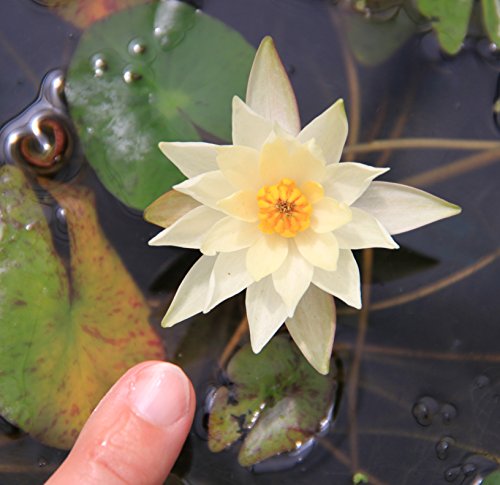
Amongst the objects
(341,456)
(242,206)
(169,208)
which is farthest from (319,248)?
(341,456)

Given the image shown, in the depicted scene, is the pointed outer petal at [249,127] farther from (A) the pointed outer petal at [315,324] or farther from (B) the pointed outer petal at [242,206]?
(A) the pointed outer petal at [315,324]

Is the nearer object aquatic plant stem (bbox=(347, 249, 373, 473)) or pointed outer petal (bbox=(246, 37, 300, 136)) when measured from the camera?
pointed outer petal (bbox=(246, 37, 300, 136))

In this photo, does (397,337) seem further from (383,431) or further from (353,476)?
(353,476)

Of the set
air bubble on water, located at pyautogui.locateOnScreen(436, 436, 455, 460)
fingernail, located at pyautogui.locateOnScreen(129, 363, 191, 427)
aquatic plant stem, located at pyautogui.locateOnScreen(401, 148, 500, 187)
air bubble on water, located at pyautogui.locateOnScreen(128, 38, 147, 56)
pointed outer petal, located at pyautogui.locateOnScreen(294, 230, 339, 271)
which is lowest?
air bubble on water, located at pyautogui.locateOnScreen(436, 436, 455, 460)

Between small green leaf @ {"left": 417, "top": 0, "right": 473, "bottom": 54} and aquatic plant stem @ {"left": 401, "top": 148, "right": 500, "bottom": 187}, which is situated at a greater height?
small green leaf @ {"left": 417, "top": 0, "right": 473, "bottom": 54}

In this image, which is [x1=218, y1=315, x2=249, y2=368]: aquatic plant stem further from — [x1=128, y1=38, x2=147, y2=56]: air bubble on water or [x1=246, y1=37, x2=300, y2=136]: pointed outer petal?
[x1=128, y1=38, x2=147, y2=56]: air bubble on water

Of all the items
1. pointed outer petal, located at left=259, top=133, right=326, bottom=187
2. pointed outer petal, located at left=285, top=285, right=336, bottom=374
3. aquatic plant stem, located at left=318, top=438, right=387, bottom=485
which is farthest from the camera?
aquatic plant stem, located at left=318, top=438, right=387, bottom=485

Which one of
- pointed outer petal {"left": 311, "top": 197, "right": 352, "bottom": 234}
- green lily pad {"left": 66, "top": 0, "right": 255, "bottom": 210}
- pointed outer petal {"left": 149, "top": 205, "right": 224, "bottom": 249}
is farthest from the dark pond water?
pointed outer petal {"left": 311, "top": 197, "right": 352, "bottom": 234}

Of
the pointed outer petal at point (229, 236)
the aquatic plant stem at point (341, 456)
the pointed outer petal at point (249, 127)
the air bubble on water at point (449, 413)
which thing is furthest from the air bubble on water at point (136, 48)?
the air bubble on water at point (449, 413)
